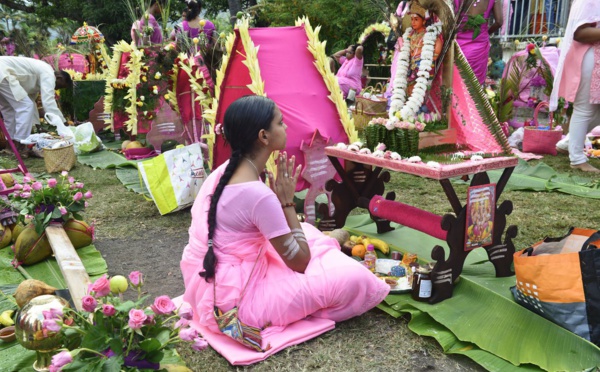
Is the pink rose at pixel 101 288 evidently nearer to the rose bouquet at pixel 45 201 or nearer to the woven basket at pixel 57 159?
the rose bouquet at pixel 45 201

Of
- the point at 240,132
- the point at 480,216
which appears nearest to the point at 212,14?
the point at 480,216

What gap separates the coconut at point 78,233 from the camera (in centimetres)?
388

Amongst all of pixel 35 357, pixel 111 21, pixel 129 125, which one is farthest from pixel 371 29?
pixel 111 21

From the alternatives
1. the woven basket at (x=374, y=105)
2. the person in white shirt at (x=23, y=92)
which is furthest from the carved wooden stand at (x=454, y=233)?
the person in white shirt at (x=23, y=92)

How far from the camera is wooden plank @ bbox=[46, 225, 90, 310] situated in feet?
8.86

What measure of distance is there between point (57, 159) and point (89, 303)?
5.26 metres

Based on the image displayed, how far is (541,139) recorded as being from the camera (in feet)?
21.4

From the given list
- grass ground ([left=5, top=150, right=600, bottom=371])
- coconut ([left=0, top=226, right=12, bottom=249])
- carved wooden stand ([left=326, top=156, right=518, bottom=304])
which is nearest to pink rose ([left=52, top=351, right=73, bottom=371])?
grass ground ([left=5, top=150, right=600, bottom=371])

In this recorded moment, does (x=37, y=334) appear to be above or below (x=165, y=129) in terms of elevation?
above

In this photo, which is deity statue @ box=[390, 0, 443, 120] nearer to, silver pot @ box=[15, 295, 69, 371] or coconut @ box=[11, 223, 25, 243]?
silver pot @ box=[15, 295, 69, 371]

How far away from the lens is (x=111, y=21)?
847 inches

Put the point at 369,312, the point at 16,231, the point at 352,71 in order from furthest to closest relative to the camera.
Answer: the point at 352,71 < the point at 16,231 < the point at 369,312

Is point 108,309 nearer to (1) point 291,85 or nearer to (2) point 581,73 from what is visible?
(1) point 291,85

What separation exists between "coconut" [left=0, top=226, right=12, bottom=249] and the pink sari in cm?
192
